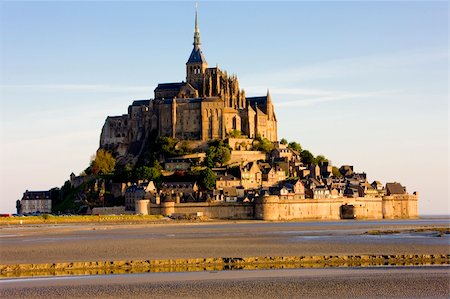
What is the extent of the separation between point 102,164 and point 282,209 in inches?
1185

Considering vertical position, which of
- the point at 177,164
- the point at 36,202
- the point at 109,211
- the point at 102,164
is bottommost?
the point at 109,211

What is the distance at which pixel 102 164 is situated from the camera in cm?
12062

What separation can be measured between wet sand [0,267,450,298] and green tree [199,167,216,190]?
73.6 m

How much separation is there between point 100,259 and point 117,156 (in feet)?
280

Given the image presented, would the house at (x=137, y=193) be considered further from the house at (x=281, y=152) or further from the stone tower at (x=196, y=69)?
the stone tower at (x=196, y=69)

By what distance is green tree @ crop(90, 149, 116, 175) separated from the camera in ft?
395

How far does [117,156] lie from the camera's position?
127 meters

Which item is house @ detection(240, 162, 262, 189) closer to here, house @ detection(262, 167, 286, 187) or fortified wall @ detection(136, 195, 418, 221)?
house @ detection(262, 167, 286, 187)

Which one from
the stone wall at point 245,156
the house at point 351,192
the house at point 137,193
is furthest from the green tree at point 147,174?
the house at point 351,192

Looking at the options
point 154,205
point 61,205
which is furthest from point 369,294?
point 61,205

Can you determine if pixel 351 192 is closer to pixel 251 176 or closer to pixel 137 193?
pixel 251 176

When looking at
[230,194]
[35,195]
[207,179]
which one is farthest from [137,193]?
[35,195]

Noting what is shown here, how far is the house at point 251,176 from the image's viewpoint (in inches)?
4441

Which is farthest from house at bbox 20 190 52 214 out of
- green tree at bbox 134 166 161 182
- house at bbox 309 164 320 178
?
house at bbox 309 164 320 178
